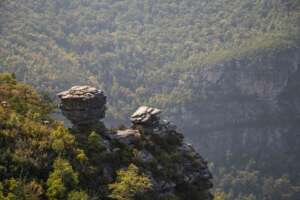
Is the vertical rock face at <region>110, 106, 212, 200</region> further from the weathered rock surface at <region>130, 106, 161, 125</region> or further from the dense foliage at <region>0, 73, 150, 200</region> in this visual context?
the dense foliage at <region>0, 73, 150, 200</region>

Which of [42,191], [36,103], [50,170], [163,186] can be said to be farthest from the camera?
[36,103]

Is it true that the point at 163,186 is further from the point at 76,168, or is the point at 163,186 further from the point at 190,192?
the point at 76,168

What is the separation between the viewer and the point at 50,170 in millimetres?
62094

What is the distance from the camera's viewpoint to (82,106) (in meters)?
70.5

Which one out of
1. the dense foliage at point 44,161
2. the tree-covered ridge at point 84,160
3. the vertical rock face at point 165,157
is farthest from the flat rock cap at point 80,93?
the vertical rock face at point 165,157

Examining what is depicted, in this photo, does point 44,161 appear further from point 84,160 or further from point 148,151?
point 148,151

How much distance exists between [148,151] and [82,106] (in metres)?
9.28

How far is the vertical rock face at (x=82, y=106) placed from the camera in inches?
2773

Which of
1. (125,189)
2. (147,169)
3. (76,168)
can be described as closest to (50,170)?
(76,168)

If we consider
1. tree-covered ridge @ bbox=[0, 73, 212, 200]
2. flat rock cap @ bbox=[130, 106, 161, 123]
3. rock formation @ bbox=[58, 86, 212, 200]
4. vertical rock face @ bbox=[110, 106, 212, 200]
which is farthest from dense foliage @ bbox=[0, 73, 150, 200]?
flat rock cap @ bbox=[130, 106, 161, 123]

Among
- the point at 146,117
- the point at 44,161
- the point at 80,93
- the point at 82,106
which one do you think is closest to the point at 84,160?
the point at 44,161

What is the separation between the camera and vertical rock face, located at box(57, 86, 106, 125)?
231 ft

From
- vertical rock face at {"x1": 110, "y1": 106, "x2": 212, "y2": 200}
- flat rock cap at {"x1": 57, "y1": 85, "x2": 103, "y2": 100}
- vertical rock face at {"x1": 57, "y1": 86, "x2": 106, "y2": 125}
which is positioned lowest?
vertical rock face at {"x1": 110, "y1": 106, "x2": 212, "y2": 200}

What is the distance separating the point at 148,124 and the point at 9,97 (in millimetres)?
16492
